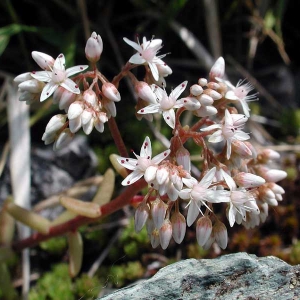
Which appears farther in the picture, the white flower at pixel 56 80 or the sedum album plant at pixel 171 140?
the white flower at pixel 56 80

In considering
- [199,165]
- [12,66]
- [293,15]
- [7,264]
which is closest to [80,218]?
[7,264]

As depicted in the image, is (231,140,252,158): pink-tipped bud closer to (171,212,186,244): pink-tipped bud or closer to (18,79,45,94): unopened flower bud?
(171,212,186,244): pink-tipped bud

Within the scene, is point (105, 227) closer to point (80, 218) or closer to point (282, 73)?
point (80, 218)

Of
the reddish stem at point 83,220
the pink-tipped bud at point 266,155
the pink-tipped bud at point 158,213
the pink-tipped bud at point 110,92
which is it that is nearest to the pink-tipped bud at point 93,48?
the pink-tipped bud at point 110,92

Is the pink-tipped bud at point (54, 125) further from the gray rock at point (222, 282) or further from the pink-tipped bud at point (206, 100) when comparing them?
the gray rock at point (222, 282)

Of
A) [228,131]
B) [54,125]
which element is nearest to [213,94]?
[228,131]

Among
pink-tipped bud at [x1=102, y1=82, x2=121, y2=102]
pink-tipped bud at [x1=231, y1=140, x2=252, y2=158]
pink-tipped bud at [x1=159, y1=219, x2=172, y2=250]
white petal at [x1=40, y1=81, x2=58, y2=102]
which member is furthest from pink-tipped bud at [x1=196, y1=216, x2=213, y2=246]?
white petal at [x1=40, y1=81, x2=58, y2=102]
